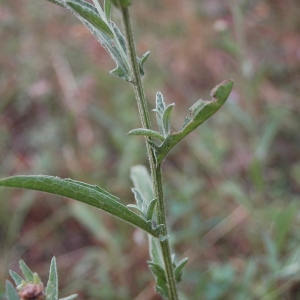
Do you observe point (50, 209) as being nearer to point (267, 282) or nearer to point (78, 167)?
point (78, 167)

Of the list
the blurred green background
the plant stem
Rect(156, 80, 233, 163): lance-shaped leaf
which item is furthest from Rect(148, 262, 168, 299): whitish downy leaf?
the blurred green background

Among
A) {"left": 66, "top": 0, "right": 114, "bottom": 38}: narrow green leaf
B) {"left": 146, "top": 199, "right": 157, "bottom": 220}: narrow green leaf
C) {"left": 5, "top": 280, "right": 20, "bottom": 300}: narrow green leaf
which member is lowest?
{"left": 5, "top": 280, "right": 20, "bottom": 300}: narrow green leaf

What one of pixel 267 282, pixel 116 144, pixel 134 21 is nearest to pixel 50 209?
pixel 116 144

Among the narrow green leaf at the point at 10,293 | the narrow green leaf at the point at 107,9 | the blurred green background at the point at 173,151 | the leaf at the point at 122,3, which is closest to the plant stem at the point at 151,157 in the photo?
the leaf at the point at 122,3

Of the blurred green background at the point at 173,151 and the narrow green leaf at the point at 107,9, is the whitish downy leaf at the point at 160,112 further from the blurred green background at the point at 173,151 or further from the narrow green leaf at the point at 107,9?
the blurred green background at the point at 173,151

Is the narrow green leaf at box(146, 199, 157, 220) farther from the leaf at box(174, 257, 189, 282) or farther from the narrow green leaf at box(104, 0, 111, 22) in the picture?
the narrow green leaf at box(104, 0, 111, 22)
